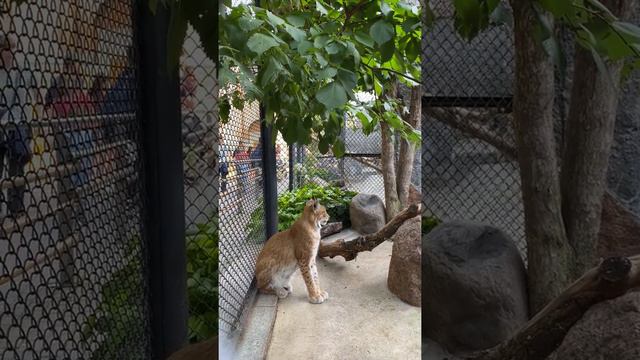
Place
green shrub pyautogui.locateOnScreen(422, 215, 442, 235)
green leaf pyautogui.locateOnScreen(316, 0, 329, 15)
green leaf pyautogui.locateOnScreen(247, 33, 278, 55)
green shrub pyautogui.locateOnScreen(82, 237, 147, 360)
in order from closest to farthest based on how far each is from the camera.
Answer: green shrub pyautogui.locateOnScreen(82, 237, 147, 360)
green leaf pyautogui.locateOnScreen(247, 33, 278, 55)
green shrub pyautogui.locateOnScreen(422, 215, 442, 235)
green leaf pyautogui.locateOnScreen(316, 0, 329, 15)

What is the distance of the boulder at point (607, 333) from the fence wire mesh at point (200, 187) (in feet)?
1.38

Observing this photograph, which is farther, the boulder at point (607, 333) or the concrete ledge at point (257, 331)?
A: the concrete ledge at point (257, 331)

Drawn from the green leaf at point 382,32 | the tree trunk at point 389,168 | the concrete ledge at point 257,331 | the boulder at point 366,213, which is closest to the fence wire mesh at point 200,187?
the green leaf at point 382,32

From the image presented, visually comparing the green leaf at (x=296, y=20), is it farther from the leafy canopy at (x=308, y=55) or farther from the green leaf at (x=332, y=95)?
the green leaf at (x=332, y=95)

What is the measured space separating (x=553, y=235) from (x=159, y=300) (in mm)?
485

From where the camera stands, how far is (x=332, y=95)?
1.97ft

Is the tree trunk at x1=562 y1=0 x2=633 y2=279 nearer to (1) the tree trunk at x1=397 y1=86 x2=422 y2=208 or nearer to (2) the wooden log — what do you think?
(1) the tree trunk at x1=397 y1=86 x2=422 y2=208

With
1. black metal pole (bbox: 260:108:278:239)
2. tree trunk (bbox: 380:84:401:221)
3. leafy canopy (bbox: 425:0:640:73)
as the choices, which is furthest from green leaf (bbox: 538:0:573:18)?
tree trunk (bbox: 380:84:401:221)

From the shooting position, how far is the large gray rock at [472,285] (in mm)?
655

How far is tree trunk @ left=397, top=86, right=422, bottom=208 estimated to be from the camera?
961mm

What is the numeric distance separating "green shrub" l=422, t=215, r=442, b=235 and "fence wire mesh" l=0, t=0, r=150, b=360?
38cm

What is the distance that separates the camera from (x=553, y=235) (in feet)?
2.09

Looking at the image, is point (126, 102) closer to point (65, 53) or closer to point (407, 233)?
point (65, 53)

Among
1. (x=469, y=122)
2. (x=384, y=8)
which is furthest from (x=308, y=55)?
(x=469, y=122)
